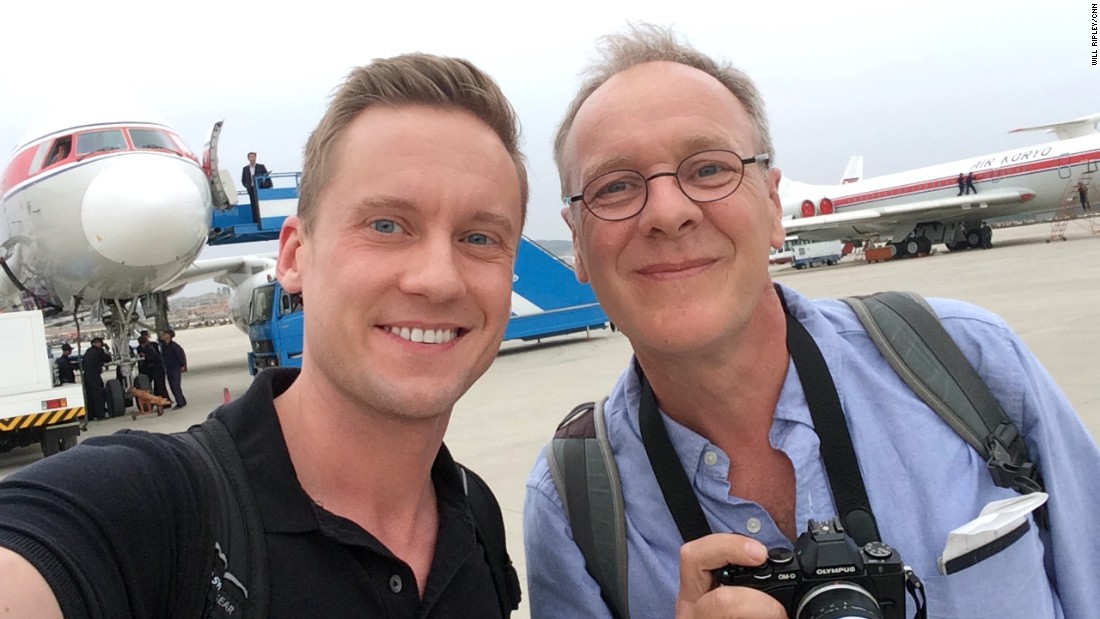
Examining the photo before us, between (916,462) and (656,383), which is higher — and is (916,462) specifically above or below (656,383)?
below

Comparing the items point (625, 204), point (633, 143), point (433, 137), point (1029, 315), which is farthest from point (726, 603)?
point (1029, 315)

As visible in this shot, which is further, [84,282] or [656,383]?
[84,282]

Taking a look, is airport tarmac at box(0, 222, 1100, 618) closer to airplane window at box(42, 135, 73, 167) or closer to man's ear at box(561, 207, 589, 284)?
man's ear at box(561, 207, 589, 284)

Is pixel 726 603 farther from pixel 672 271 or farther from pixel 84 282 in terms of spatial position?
pixel 84 282

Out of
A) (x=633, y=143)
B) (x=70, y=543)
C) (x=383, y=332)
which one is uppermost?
(x=633, y=143)

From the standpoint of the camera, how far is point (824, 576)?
1.31 metres

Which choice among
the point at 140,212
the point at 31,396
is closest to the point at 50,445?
the point at 31,396

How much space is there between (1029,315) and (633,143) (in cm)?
1136

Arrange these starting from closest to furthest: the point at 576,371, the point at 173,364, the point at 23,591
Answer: the point at 23,591, the point at 576,371, the point at 173,364

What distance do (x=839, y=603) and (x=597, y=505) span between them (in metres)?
0.58

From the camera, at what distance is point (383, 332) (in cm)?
152

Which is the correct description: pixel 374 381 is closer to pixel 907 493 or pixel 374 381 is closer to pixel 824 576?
pixel 824 576

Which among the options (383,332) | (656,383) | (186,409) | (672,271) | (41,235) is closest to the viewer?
(383,332)

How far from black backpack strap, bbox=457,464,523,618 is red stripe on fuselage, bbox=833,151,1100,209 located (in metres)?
32.6
